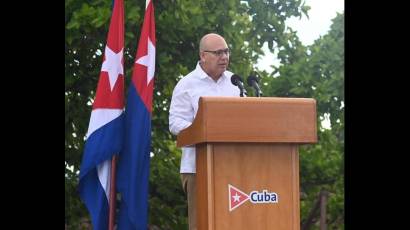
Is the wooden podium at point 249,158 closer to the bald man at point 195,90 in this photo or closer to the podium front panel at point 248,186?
the podium front panel at point 248,186

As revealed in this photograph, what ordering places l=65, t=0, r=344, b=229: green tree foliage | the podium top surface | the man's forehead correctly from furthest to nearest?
l=65, t=0, r=344, b=229: green tree foliage → the man's forehead → the podium top surface

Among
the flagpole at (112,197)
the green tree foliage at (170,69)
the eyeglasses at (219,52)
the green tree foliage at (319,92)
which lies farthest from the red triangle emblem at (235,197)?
the green tree foliage at (319,92)

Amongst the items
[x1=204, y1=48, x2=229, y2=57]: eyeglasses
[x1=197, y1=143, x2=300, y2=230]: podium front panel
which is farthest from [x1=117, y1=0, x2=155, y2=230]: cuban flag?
[x1=197, y1=143, x2=300, y2=230]: podium front panel

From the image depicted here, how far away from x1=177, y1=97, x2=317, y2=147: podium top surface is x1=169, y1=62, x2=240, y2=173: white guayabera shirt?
1.33 feet

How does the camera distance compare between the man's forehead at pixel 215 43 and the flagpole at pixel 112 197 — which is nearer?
the man's forehead at pixel 215 43

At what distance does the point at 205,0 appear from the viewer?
7855mm

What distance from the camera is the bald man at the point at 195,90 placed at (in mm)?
4785

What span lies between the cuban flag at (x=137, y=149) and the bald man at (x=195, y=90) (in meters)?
0.32

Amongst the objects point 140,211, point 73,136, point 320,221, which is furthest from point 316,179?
point 140,211

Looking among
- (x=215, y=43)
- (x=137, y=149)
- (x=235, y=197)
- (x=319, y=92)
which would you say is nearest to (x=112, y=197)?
(x=137, y=149)

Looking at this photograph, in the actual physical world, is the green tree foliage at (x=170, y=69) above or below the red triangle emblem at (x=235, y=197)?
above

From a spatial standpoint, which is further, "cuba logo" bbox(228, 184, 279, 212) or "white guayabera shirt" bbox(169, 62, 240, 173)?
"white guayabera shirt" bbox(169, 62, 240, 173)

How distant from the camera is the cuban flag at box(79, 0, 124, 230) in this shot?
16.5 ft

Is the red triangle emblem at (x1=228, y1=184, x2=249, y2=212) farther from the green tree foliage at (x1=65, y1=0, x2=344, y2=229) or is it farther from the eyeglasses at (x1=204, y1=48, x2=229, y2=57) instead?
the green tree foliage at (x1=65, y1=0, x2=344, y2=229)
